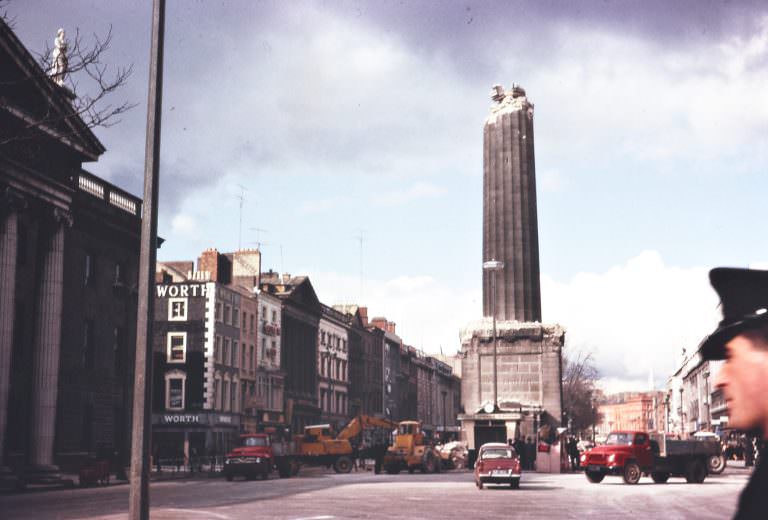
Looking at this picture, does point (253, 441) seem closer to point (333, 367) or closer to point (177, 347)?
point (177, 347)

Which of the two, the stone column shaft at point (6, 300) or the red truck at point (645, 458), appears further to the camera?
the red truck at point (645, 458)

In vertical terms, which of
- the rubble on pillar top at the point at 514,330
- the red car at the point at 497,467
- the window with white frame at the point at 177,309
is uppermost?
the window with white frame at the point at 177,309

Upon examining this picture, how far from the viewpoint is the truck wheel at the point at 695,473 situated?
3744cm

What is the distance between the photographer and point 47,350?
38750 mm

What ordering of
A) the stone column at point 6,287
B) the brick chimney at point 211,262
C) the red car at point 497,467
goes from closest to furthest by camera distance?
1. the red car at point 497,467
2. the stone column at point 6,287
3. the brick chimney at point 211,262

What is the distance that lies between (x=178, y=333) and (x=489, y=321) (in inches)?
1154

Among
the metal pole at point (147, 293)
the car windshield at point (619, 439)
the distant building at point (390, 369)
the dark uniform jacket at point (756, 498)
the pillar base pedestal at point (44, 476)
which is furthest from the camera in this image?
the distant building at point (390, 369)

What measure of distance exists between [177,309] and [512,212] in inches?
1221

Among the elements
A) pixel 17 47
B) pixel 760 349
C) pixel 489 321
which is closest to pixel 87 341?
pixel 17 47

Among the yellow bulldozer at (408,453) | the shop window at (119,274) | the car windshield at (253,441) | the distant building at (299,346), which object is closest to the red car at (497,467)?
the yellow bulldozer at (408,453)

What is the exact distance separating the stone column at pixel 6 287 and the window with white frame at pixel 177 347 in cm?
3573

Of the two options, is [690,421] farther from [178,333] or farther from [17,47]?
[17,47]

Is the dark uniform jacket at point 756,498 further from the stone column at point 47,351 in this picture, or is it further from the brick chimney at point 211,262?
the brick chimney at point 211,262

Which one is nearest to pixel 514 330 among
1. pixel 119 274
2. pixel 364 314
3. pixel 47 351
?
pixel 119 274
